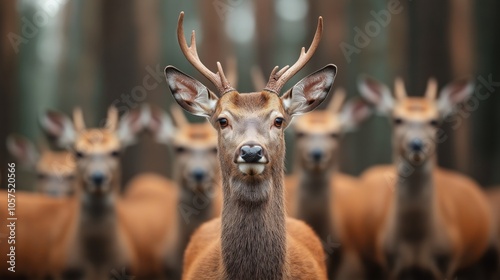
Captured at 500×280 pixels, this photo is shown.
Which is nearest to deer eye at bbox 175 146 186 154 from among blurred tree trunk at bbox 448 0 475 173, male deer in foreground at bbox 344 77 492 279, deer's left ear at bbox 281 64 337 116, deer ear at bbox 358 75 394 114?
male deer in foreground at bbox 344 77 492 279

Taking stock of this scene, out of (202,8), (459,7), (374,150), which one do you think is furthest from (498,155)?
(202,8)

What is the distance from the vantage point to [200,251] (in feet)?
17.8

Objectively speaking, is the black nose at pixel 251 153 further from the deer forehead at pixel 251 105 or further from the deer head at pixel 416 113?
the deer head at pixel 416 113

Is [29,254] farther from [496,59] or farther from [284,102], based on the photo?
[496,59]

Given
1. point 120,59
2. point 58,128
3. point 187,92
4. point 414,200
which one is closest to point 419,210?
point 414,200

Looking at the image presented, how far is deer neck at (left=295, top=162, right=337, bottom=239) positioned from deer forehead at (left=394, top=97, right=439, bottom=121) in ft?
3.16

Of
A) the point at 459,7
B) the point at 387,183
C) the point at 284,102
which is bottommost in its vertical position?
the point at 387,183

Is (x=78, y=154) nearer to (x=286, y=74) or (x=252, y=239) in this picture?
(x=286, y=74)

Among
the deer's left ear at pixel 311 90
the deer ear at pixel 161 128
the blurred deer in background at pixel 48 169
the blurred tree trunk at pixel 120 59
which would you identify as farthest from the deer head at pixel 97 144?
the deer's left ear at pixel 311 90

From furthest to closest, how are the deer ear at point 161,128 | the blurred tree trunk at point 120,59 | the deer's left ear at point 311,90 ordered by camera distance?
Answer: the blurred tree trunk at point 120,59 → the deer ear at point 161,128 → the deer's left ear at point 311,90

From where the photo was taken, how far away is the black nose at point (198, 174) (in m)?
8.11

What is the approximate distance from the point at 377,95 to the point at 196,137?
202cm

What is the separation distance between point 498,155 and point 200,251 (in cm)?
552

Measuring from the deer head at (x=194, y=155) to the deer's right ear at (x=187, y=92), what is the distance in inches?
124
